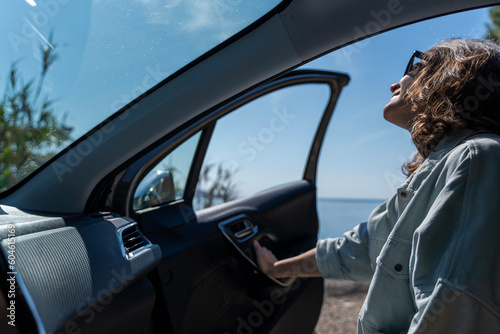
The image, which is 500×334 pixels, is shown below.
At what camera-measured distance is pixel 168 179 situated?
2.02 metres

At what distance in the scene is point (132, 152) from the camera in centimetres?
133

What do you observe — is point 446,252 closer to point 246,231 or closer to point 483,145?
point 483,145

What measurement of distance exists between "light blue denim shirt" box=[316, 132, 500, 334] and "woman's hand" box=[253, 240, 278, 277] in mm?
878

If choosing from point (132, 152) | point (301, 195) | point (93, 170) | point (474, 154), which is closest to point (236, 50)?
point (132, 152)

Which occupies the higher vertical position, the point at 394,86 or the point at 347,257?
the point at 394,86

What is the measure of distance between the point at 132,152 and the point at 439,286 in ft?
3.56

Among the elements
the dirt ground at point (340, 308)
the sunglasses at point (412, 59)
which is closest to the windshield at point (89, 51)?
the sunglasses at point (412, 59)

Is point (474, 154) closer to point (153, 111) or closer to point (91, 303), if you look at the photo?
point (153, 111)

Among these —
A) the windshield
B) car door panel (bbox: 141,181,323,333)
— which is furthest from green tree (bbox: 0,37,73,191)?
car door panel (bbox: 141,181,323,333)

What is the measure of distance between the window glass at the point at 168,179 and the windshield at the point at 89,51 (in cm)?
52

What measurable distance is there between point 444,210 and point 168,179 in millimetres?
1446

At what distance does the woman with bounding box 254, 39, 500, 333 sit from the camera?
0.92 metres

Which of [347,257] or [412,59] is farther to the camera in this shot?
[347,257]

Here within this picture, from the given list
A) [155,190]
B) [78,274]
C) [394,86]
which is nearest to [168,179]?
[155,190]
